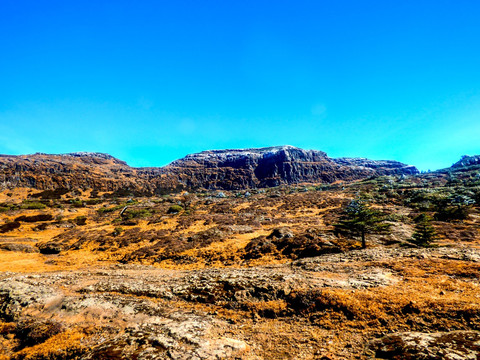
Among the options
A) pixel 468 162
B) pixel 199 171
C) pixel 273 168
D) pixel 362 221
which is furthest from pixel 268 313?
pixel 468 162

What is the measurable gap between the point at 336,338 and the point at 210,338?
4.43 m

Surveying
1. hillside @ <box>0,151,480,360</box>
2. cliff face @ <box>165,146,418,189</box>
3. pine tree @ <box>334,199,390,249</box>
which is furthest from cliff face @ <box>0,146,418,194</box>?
pine tree @ <box>334,199,390,249</box>

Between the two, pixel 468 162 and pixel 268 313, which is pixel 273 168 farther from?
pixel 268 313

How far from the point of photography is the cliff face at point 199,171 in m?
99.2

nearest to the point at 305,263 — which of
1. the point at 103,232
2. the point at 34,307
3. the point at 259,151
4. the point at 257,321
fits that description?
the point at 257,321

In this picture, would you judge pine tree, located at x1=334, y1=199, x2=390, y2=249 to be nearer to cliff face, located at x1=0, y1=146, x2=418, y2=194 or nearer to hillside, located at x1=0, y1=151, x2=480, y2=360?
hillside, located at x1=0, y1=151, x2=480, y2=360

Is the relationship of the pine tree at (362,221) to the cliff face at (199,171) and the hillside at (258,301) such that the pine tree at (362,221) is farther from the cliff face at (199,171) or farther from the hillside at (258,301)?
the cliff face at (199,171)

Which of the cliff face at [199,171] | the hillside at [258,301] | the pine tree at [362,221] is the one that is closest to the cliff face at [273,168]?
the cliff face at [199,171]

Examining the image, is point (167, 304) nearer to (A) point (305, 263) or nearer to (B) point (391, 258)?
(A) point (305, 263)

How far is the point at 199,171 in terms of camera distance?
482 ft

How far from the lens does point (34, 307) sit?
10.2 m

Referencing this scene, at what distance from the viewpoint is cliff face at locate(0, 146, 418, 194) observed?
99244 millimetres

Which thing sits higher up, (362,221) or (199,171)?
(199,171)

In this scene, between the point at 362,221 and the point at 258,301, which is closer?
the point at 258,301
